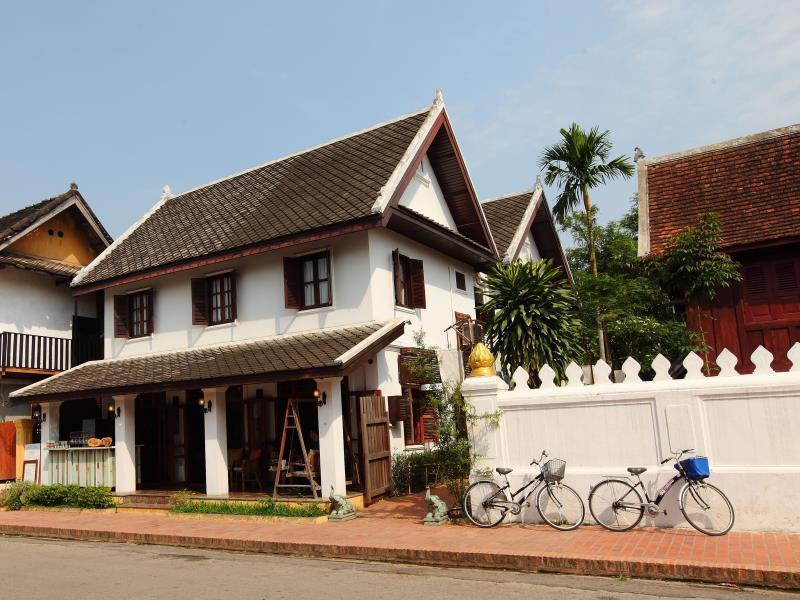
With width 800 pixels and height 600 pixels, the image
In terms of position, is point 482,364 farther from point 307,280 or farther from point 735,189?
point 735,189

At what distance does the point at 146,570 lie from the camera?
27.2ft

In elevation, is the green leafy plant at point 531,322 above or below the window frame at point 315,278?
below

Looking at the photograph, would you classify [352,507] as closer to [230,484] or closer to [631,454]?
[230,484]

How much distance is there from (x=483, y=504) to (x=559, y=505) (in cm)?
108

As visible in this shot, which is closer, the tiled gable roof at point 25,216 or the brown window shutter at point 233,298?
the brown window shutter at point 233,298

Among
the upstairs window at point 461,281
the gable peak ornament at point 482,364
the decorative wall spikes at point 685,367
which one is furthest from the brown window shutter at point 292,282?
the decorative wall spikes at point 685,367

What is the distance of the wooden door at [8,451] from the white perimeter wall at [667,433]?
43.9 ft

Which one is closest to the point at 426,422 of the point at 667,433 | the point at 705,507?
the point at 667,433

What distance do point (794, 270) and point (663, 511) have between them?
6.50m

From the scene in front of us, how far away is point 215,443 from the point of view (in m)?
13.3

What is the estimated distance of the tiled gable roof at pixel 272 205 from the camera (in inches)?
559

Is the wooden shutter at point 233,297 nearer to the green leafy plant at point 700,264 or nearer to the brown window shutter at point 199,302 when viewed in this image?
the brown window shutter at point 199,302

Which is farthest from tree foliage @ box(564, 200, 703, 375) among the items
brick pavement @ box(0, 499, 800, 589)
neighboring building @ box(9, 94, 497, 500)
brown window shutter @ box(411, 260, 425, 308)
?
brick pavement @ box(0, 499, 800, 589)

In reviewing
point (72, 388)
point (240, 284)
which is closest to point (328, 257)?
point (240, 284)
